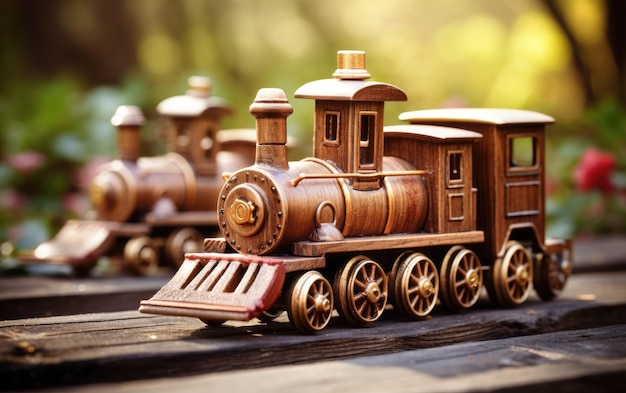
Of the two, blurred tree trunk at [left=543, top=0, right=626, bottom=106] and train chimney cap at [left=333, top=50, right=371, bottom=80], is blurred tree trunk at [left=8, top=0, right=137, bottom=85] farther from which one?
train chimney cap at [left=333, top=50, right=371, bottom=80]

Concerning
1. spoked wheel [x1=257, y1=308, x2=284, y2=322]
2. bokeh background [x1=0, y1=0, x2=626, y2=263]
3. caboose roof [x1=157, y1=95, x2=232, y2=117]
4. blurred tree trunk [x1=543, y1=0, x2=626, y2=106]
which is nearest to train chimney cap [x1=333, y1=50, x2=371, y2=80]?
spoked wheel [x1=257, y1=308, x2=284, y2=322]

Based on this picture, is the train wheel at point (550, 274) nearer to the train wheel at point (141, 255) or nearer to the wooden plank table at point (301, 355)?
the wooden plank table at point (301, 355)

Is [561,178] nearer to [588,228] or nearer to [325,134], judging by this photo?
[588,228]

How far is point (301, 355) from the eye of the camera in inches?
258

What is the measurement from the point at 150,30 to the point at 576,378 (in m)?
12.1

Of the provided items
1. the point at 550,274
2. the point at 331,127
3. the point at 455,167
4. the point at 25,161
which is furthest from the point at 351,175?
the point at 25,161

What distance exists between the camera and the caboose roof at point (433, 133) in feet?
25.4

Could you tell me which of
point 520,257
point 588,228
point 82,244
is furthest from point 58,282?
point 588,228

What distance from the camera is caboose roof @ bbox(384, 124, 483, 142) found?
7.75m

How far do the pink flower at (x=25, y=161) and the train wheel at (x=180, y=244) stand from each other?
360 centimetres

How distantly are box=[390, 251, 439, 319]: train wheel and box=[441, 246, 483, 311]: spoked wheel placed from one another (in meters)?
0.17

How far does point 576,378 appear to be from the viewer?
584 cm

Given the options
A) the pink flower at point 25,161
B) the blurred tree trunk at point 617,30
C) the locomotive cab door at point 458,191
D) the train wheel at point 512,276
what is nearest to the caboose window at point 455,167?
the locomotive cab door at point 458,191

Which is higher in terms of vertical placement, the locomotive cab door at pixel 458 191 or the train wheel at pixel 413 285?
the locomotive cab door at pixel 458 191
